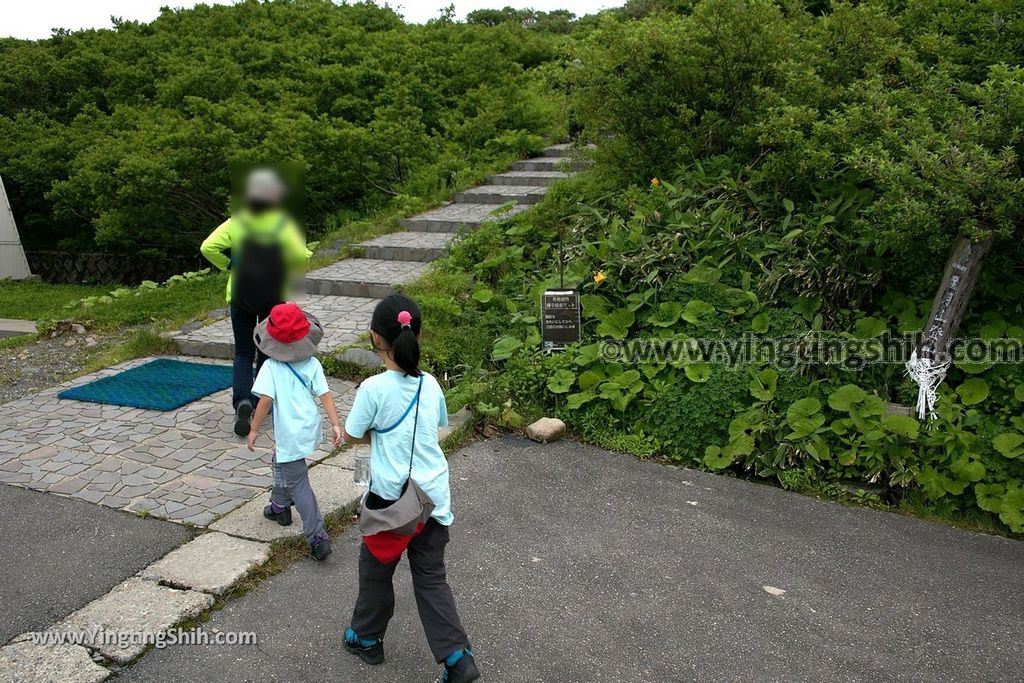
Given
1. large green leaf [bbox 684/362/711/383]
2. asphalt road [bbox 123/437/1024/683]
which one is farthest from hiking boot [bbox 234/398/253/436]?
large green leaf [bbox 684/362/711/383]

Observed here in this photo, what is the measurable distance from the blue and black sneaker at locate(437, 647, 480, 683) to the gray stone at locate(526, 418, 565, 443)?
110 inches

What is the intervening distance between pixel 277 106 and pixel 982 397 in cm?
1152

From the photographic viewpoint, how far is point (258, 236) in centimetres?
528

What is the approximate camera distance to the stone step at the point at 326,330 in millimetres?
7765

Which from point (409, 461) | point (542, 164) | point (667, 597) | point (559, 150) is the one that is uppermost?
point (559, 150)

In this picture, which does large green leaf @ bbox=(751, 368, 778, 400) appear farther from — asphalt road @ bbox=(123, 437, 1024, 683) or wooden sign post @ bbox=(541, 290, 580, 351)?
wooden sign post @ bbox=(541, 290, 580, 351)

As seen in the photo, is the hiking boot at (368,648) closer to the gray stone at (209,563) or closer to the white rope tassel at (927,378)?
the gray stone at (209,563)

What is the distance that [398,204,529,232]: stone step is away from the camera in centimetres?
997

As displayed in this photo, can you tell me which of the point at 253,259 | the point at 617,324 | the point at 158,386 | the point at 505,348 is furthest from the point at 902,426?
the point at 158,386

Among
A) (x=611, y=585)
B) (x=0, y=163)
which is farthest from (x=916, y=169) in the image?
(x=0, y=163)

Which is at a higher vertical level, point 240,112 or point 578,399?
point 240,112

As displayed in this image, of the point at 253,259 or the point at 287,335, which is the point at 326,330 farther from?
the point at 287,335

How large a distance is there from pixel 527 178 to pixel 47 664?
9391 millimetres

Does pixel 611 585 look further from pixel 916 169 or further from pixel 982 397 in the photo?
pixel 916 169
